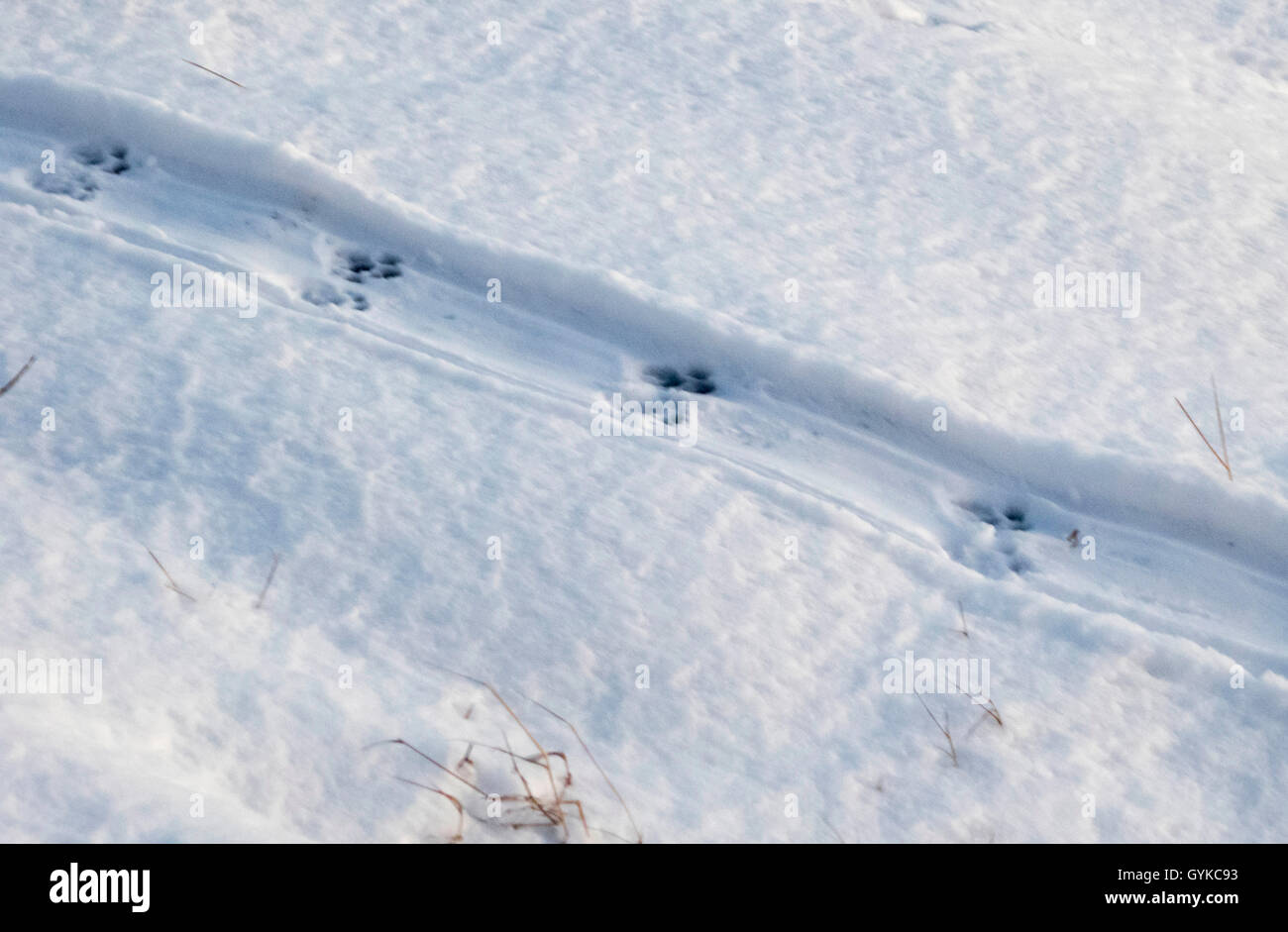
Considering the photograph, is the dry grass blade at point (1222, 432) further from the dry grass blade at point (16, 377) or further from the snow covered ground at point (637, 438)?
the dry grass blade at point (16, 377)

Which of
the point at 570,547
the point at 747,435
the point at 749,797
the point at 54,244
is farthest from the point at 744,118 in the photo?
the point at 749,797

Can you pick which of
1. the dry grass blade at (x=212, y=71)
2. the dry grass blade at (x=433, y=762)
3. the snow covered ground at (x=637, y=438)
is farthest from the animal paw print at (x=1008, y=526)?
the dry grass blade at (x=212, y=71)

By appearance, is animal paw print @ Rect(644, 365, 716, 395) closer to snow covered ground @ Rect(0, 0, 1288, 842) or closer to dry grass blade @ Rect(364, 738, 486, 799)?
snow covered ground @ Rect(0, 0, 1288, 842)

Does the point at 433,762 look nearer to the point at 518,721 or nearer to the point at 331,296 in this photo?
the point at 518,721

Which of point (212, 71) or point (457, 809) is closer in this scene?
point (457, 809)

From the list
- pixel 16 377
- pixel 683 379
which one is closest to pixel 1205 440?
pixel 683 379

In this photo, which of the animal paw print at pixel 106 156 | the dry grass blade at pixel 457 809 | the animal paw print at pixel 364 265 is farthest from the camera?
the animal paw print at pixel 106 156

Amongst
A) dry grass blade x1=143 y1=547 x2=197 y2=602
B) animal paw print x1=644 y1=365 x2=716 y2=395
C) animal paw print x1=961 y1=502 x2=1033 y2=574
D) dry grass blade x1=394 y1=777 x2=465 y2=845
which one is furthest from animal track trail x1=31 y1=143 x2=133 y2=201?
animal paw print x1=961 y1=502 x2=1033 y2=574

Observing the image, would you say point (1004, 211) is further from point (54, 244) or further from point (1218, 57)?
point (54, 244)
